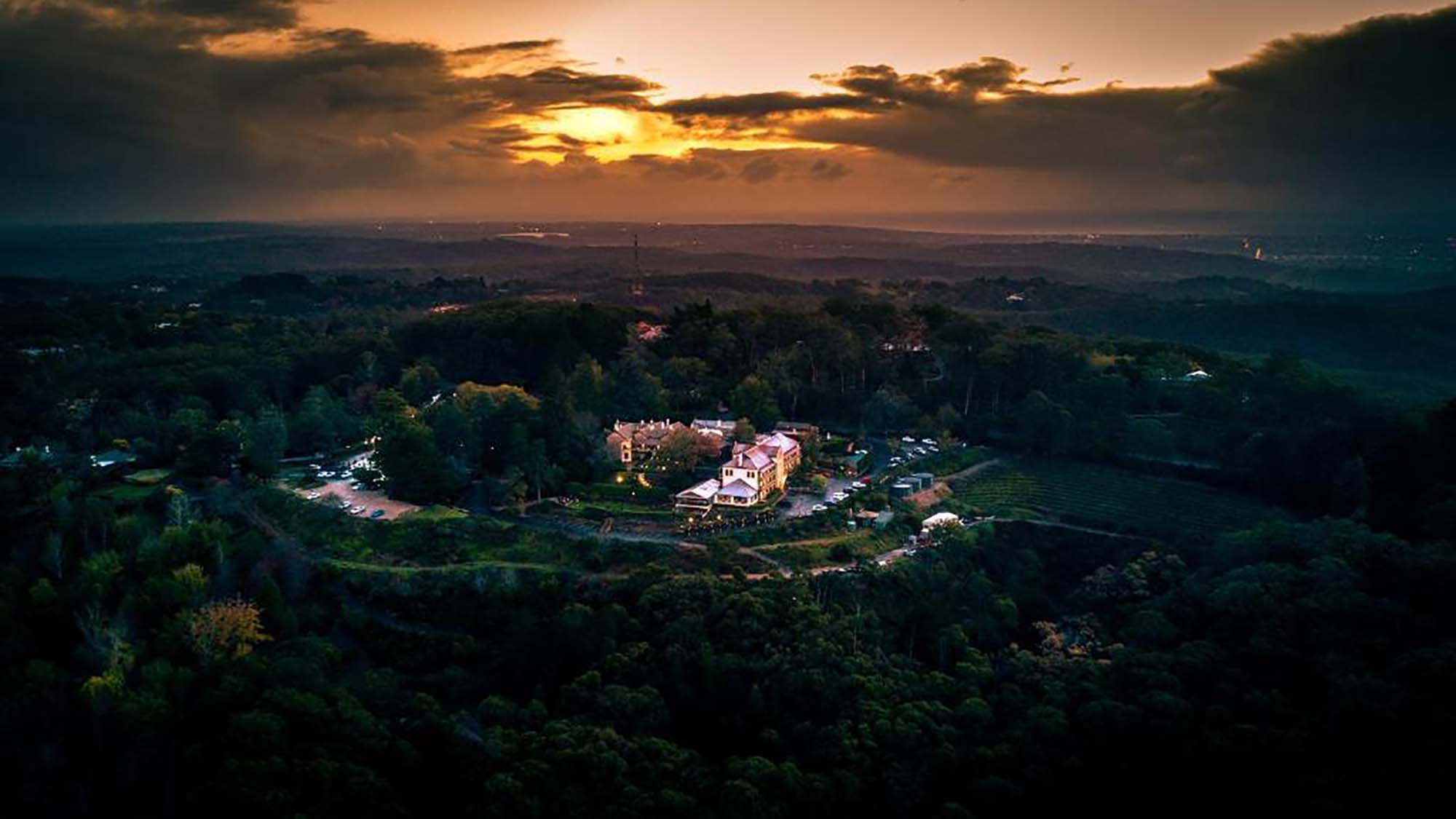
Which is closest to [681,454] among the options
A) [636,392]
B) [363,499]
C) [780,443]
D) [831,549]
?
[780,443]

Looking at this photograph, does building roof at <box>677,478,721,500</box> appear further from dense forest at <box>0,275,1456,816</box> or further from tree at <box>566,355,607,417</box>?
tree at <box>566,355,607,417</box>

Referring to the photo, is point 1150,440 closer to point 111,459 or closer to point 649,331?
point 649,331

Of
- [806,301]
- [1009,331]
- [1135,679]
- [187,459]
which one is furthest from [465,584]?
[806,301]

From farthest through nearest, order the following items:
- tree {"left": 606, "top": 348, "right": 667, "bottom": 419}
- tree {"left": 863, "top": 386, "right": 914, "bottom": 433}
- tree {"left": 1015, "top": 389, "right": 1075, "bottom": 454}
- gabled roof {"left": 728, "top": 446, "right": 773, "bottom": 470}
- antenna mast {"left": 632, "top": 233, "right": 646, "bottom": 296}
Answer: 1. antenna mast {"left": 632, "top": 233, "right": 646, "bottom": 296}
2. tree {"left": 863, "top": 386, "right": 914, "bottom": 433}
3. tree {"left": 606, "top": 348, "right": 667, "bottom": 419}
4. tree {"left": 1015, "top": 389, "right": 1075, "bottom": 454}
5. gabled roof {"left": 728, "top": 446, "right": 773, "bottom": 470}

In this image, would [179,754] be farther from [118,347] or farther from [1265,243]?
[1265,243]

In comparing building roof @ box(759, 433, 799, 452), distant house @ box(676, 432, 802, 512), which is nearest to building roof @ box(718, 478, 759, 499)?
distant house @ box(676, 432, 802, 512)

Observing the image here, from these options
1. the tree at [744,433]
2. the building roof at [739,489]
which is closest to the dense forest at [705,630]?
the tree at [744,433]
